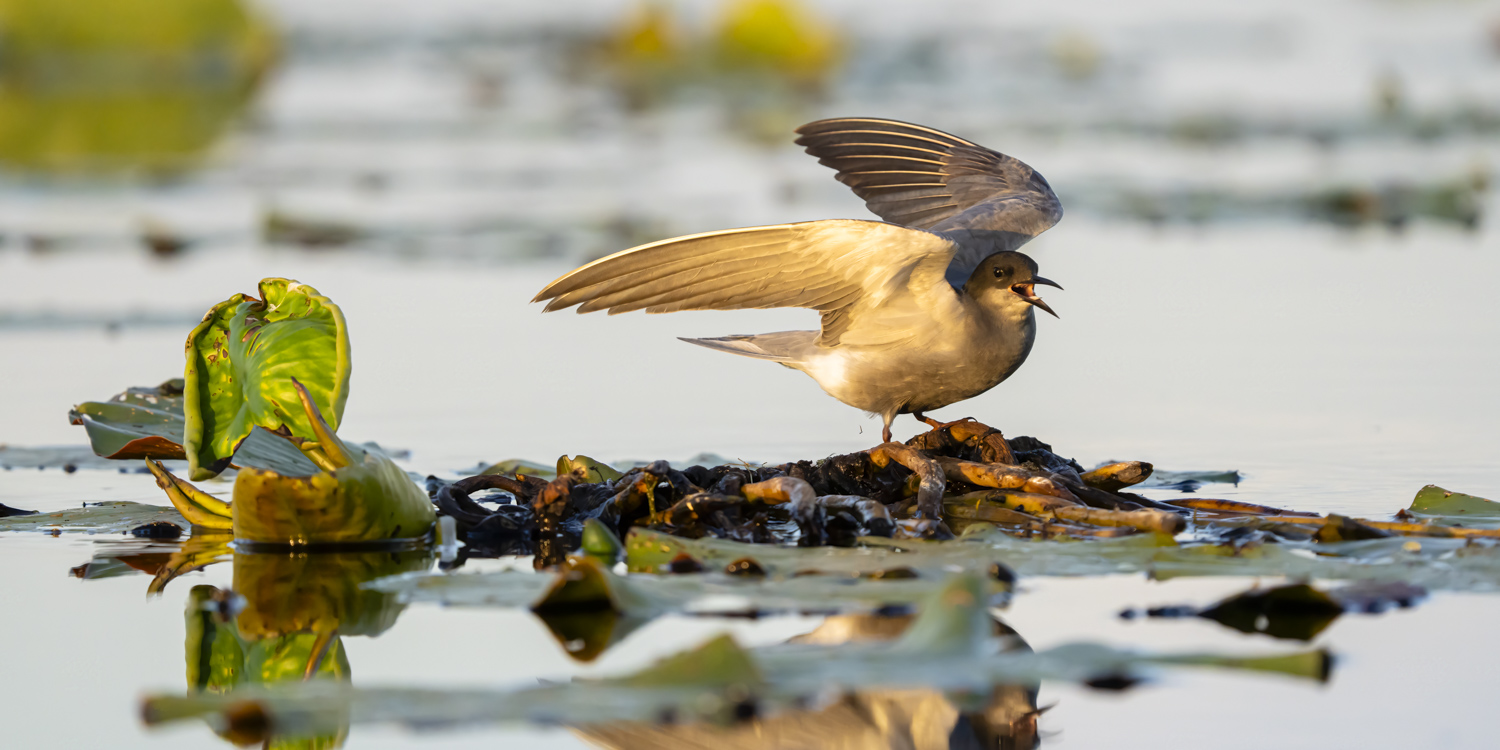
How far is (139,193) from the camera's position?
15031 millimetres

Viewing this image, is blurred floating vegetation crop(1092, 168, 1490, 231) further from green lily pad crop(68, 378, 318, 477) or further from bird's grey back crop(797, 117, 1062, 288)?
green lily pad crop(68, 378, 318, 477)

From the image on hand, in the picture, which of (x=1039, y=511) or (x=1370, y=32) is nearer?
(x=1039, y=511)

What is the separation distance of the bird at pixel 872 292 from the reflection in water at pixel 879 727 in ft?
6.10

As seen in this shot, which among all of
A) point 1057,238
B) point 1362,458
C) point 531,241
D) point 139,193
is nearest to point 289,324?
point 1362,458

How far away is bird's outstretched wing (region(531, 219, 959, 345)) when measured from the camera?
5.38m

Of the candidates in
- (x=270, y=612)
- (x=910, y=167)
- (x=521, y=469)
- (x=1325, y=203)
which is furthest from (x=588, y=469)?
(x=1325, y=203)

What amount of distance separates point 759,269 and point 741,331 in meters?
3.23

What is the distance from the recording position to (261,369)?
5328mm

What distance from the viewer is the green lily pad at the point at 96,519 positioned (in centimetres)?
539

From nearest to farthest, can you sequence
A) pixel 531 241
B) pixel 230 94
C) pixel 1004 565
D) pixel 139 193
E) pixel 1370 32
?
pixel 1004 565
pixel 531 241
pixel 139 193
pixel 230 94
pixel 1370 32

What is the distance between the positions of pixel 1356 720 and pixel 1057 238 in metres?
9.16

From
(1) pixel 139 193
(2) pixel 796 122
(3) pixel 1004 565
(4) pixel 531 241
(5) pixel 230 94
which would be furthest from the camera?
Result: (5) pixel 230 94

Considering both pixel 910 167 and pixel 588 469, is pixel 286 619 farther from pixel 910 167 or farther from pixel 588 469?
pixel 910 167

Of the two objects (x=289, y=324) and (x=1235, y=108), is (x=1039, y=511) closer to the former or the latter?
(x=289, y=324)
